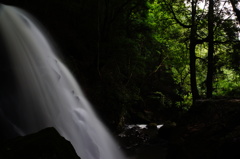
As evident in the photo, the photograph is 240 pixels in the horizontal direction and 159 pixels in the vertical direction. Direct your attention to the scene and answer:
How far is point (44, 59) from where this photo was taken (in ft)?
24.2

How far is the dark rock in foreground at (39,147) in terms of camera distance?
9.37 feet

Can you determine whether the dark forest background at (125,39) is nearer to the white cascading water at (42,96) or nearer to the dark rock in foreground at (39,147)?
the white cascading water at (42,96)

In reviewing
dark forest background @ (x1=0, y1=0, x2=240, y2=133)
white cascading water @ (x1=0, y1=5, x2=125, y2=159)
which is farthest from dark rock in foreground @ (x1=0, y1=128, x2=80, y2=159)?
dark forest background @ (x1=0, y1=0, x2=240, y2=133)

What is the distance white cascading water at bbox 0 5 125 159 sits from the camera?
5605mm

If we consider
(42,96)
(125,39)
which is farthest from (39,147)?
(125,39)

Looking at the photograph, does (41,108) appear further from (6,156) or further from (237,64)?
(237,64)

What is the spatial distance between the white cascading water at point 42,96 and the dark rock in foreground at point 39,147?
1.91 meters

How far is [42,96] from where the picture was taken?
250 inches

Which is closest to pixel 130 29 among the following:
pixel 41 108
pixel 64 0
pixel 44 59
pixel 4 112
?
pixel 64 0

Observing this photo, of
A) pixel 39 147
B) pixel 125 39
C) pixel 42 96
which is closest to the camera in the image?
pixel 39 147

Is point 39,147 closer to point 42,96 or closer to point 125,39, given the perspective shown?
point 42,96

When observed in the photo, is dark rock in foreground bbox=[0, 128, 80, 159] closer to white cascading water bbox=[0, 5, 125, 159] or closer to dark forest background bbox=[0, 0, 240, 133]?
white cascading water bbox=[0, 5, 125, 159]

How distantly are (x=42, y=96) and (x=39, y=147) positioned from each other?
12.0 ft

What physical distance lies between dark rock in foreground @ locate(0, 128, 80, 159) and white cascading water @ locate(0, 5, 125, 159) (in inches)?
75.3
